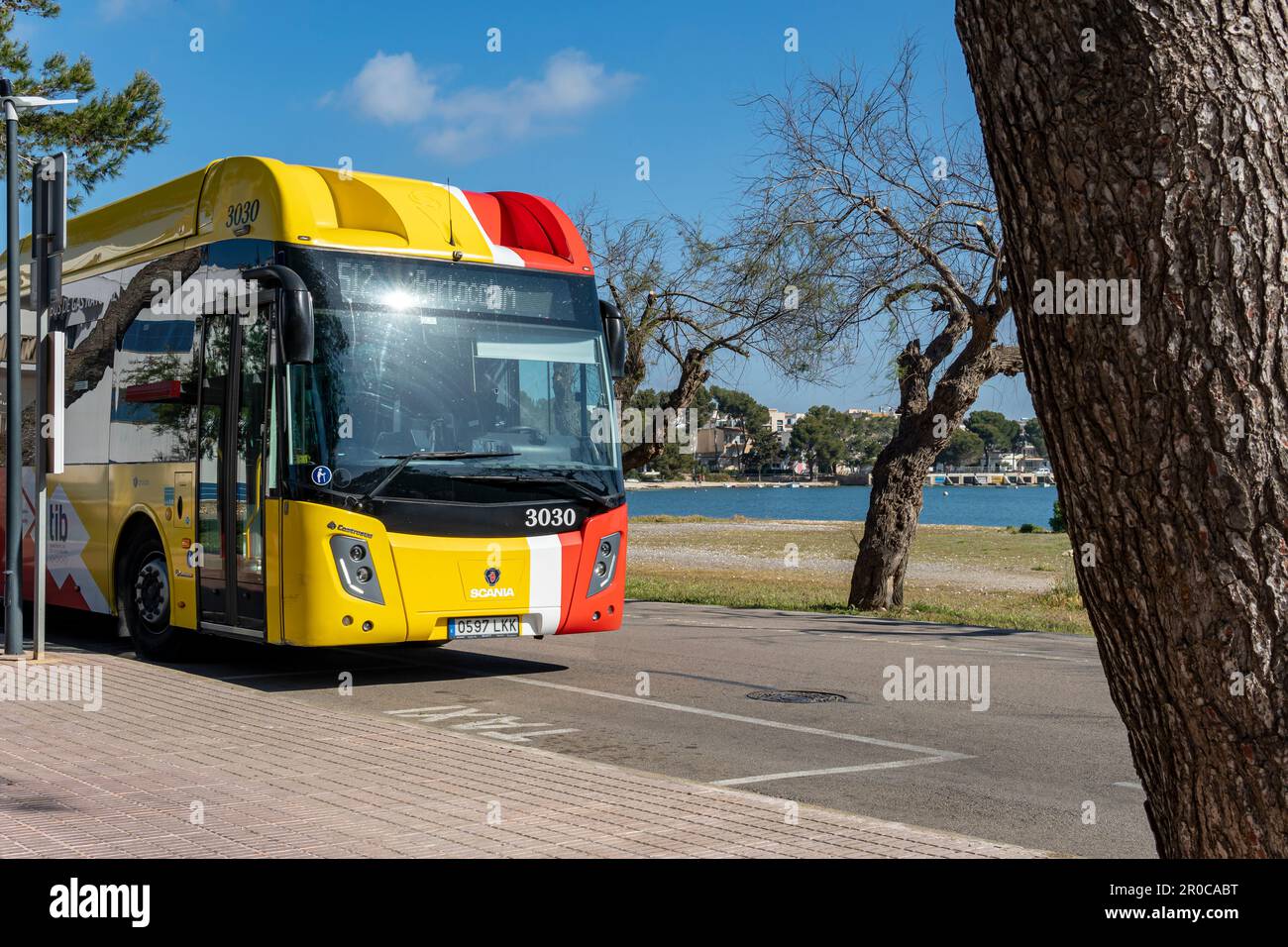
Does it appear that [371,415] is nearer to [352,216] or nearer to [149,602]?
[352,216]

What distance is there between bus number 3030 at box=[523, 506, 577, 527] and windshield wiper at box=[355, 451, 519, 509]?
0.54 meters

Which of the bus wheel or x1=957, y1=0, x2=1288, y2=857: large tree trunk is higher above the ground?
x1=957, y1=0, x2=1288, y2=857: large tree trunk

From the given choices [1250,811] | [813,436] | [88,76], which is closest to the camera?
[1250,811]

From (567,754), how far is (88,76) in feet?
52.7

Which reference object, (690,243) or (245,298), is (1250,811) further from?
(690,243)

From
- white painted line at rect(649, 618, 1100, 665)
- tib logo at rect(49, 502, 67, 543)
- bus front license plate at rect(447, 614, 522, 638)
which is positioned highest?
tib logo at rect(49, 502, 67, 543)

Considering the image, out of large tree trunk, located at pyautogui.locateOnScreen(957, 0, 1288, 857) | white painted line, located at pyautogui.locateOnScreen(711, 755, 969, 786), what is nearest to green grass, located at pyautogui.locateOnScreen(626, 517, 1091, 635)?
white painted line, located at pyautogui.locateOnScreen(711, 755, 969, 786)

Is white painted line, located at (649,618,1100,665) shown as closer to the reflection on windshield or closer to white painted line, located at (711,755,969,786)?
the reflection on windshield

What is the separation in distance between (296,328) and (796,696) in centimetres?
488

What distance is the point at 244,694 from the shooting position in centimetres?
1180

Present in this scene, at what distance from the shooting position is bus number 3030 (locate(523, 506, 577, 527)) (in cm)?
1212

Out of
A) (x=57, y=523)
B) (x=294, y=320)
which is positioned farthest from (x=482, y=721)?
(x=57, y=523)

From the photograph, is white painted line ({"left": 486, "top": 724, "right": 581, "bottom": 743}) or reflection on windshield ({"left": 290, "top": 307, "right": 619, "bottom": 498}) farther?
reflection on windshield ({"left": 290, "top": 307, "right": 619, "bottom": 498})
